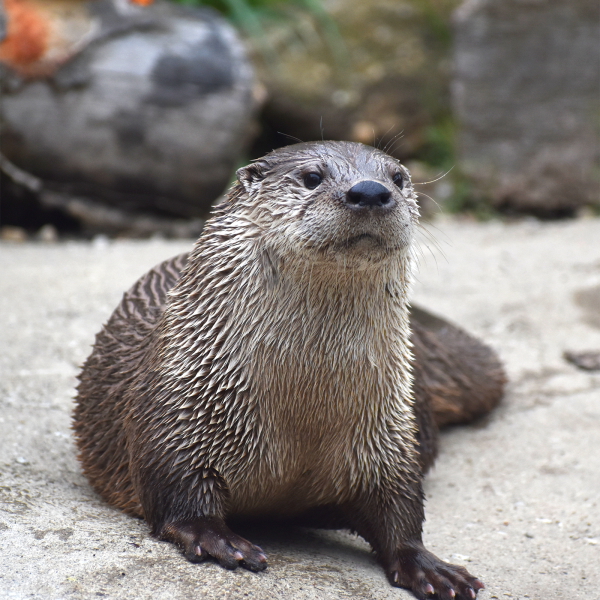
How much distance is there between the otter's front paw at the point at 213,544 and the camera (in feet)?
6.95

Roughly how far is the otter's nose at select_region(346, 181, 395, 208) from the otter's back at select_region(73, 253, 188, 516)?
0.90 meters

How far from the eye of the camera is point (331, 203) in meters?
2.10

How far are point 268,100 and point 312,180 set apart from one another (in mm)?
5543

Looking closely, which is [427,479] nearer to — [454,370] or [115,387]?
[454,370]

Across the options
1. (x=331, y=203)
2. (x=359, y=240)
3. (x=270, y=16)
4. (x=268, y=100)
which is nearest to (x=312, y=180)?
(x=331, y=203)

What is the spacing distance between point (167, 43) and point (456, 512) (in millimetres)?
3988

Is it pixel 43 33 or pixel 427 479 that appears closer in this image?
pixel 427 479

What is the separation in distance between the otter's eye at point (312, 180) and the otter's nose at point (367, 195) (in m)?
0.17

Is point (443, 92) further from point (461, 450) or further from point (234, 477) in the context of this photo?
point (234, 477)

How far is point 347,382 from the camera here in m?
2.28

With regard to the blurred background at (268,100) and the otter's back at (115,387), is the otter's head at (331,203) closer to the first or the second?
the otter's back at (115,387)

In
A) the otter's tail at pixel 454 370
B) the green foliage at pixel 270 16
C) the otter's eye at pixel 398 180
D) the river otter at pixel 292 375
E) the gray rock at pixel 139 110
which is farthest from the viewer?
the green foliage at pixel 270 16

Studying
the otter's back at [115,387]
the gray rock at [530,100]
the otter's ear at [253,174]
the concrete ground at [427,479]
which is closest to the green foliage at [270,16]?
the gray rock at [530,100]

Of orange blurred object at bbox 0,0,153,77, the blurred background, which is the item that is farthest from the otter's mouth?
orange blurred object at bbox 0,0,153,77
